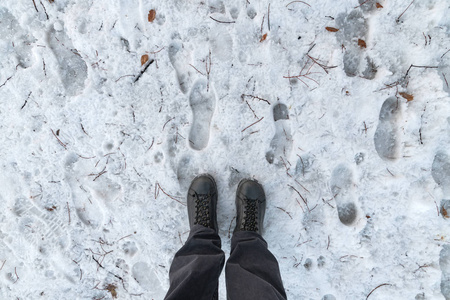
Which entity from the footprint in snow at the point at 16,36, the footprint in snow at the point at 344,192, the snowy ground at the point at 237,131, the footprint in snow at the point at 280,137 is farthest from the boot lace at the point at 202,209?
the footprint in snow at the point at 16,36

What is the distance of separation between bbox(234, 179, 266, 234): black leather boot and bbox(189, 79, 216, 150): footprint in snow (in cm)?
41

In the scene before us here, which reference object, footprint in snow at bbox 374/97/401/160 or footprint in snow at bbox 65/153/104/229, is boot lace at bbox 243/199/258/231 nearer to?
footprint in snow at bbox 374/97/401/160

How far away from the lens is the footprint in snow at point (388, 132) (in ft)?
5.92

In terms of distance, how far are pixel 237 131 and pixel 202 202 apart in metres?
0.53

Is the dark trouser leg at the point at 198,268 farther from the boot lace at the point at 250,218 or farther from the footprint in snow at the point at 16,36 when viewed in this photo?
the footprint in snow at the point at 16,36

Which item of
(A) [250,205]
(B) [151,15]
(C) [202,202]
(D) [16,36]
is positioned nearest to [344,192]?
(A) [250,205]

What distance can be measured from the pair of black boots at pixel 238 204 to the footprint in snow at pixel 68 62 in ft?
3.54

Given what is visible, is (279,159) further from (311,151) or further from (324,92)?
(324,92)

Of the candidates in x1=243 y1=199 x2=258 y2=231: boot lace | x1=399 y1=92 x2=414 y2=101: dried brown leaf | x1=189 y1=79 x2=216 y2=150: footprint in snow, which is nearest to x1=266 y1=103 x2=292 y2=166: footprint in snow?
x1=243 y1=199 x2=258 y2=231: boot lace

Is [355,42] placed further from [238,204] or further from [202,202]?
[202,202]

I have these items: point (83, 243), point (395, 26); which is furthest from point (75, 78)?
point (395, 26)

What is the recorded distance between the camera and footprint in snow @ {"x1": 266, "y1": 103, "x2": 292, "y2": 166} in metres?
1.85

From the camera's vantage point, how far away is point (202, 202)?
1.83m

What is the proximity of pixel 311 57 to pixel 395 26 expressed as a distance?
0.55 metres
